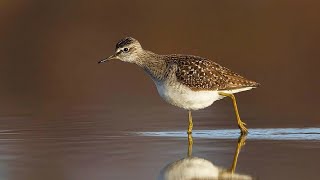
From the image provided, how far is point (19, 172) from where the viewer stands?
1268cm

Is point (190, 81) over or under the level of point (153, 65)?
under

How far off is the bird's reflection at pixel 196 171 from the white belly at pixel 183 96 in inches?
103

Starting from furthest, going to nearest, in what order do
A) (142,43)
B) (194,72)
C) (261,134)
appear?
(142,43) → (194,72) → (261,134)

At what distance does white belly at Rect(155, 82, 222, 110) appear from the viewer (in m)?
16.1

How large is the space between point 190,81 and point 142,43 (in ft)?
39.4

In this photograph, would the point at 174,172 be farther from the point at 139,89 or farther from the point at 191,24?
the point at 191,24

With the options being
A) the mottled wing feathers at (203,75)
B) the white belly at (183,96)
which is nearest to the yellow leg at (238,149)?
the white belly at (183,96)

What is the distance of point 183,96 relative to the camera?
16.2 m

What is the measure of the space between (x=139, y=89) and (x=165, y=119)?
537 centimetres

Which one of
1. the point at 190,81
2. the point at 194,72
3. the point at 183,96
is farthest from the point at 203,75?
the point at 183,96

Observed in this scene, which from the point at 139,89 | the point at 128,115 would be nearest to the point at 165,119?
the point at 128,115

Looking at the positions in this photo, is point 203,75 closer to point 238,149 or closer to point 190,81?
point 190,81

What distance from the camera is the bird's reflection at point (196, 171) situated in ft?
40.1

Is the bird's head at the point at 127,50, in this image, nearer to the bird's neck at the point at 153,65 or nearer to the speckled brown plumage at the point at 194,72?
the bird's neck at the point at 153,65
